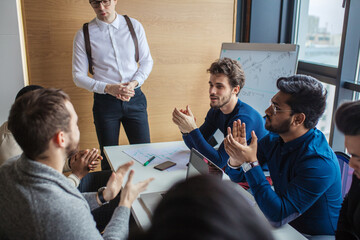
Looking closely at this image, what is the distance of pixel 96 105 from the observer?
9.04ft

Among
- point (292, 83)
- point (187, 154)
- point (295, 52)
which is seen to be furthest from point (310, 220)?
point (295, 52)

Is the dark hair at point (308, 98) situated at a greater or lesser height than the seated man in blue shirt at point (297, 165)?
greater

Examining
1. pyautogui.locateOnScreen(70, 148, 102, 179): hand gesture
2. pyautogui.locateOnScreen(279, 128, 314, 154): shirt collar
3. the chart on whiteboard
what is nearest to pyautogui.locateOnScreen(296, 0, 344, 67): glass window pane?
the chart on whiteboard

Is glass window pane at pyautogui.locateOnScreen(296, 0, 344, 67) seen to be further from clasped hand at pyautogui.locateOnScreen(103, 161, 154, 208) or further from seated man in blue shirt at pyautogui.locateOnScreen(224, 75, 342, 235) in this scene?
clasped hand at pyautogui.locateOnScreen(103, 161, 154, 208)

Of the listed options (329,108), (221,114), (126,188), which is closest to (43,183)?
(126,188)

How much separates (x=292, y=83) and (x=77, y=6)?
240 cm

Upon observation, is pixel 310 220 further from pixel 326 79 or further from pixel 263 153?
pixel 326 79

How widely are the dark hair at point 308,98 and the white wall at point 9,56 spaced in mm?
2586

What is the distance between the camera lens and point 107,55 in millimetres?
2719

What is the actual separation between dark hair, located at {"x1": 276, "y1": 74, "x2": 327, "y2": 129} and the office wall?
2.18 m

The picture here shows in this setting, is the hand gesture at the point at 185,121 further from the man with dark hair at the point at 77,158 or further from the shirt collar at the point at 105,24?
the shirt collar at the point at 105,24

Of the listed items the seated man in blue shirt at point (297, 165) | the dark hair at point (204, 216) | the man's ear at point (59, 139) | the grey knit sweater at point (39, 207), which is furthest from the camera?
the seated man in blue shirt at point (297, 165)

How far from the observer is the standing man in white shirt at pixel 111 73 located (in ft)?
8.83

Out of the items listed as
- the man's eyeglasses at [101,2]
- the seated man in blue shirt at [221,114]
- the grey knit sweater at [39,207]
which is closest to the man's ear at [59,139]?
the grey knit sweater at [39,207]
